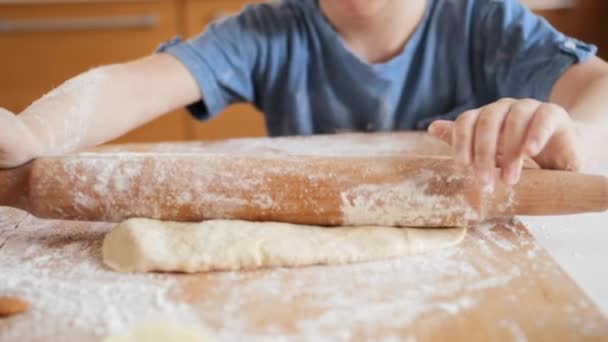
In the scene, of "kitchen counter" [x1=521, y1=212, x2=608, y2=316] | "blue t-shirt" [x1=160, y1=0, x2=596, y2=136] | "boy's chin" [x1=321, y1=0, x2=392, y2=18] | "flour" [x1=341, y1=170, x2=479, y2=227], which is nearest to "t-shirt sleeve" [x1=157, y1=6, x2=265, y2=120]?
"blue t-shirt" [x1=160, y1=0, x2=596, y2=136]

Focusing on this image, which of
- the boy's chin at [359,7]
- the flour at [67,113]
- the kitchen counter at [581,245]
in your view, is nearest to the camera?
the kitchen counter at [581,245]

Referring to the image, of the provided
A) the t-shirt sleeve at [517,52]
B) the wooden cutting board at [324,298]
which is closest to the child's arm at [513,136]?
the wooden cutting board at [324,298]

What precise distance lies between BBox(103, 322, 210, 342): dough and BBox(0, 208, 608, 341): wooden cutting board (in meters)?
0.01

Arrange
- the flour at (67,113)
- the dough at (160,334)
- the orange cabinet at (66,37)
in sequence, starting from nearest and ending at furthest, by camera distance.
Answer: the dough at (160,334)
the flour at (67,113)
the orange cabinet at (66,37)

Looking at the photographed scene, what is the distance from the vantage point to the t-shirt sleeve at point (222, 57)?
1.05m

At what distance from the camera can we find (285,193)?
2.22 feet

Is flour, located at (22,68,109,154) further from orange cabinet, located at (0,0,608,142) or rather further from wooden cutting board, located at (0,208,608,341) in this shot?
orange cabinet, located at (0,0,608,142)

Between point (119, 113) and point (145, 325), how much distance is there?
1.55ft

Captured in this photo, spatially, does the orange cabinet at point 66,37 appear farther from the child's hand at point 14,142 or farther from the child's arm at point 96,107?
the child's hand at point 14,142

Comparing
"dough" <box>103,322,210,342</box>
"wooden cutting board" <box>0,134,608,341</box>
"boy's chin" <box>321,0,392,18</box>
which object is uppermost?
"boy's chin" <box>321,0,392,18</box>

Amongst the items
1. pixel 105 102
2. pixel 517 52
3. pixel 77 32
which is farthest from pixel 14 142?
pixel 77 32

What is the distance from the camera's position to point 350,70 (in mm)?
1131

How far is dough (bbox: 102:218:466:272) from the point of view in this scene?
0.62 m

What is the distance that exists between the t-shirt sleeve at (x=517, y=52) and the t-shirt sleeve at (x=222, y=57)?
428 mm
